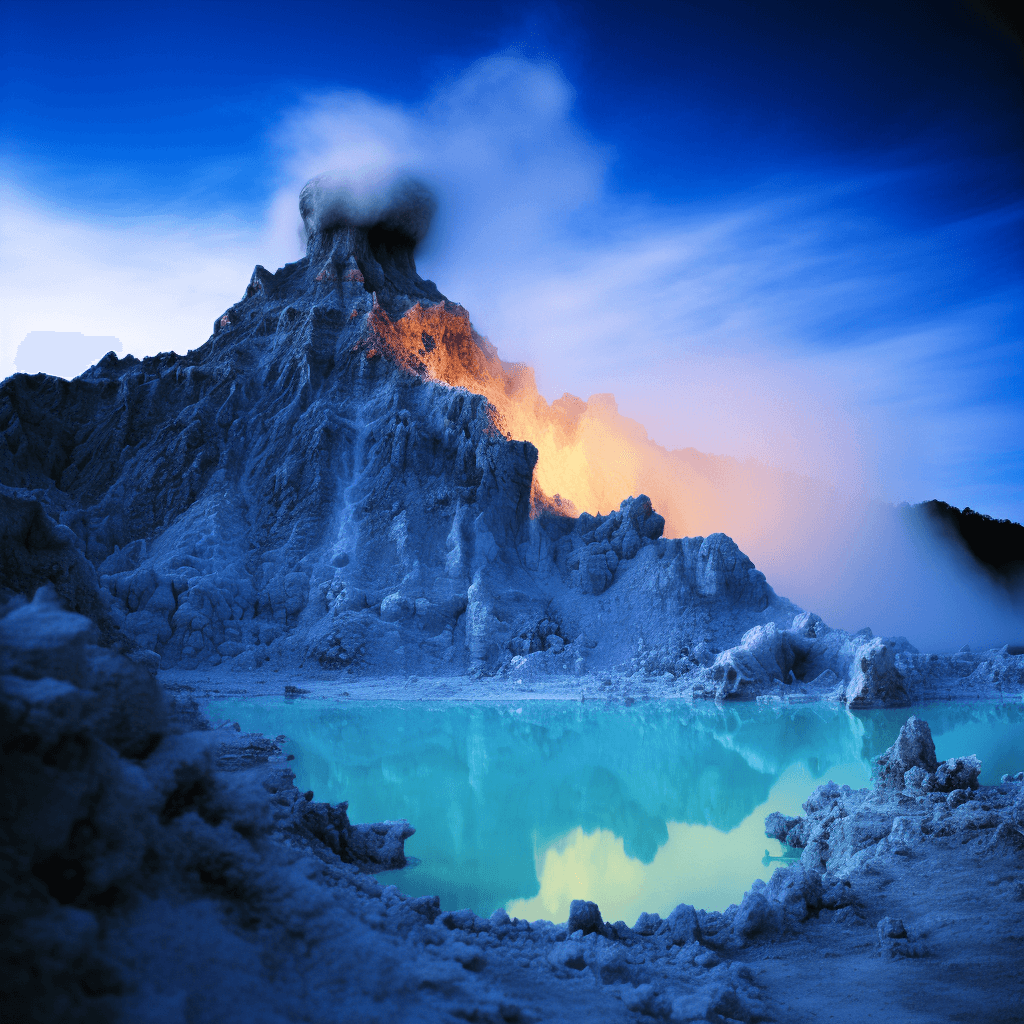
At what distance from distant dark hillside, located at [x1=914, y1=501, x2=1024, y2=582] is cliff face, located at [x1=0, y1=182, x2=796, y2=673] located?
26357 mm

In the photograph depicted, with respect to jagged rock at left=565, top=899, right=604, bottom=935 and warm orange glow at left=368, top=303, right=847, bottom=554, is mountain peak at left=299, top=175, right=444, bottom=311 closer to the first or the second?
warm orange glow at left=368, top=303, right=847, bottom=554

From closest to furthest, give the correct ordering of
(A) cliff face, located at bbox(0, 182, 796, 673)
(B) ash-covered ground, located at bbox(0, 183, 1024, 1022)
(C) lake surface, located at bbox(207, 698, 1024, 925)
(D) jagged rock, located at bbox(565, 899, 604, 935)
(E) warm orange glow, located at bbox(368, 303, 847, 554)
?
(B) ash-covered ground, located at bbox(0, 183, 1024, 1022) < (D) jagged rock, located at bbox(565, 899, 604, 935) < (C) lake surface, located at bbox(207, 698, 1024, 925) < (A) cliff face, located at bbox(0, 182, 796, 673) < (E) warm orange glow, located at bbox(368, 303, 847, 554)

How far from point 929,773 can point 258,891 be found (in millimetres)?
9655

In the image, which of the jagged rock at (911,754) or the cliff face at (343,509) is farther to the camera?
the cliff face at (343,509)

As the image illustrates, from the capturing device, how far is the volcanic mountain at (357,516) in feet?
93.7

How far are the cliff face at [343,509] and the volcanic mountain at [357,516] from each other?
0.35ft

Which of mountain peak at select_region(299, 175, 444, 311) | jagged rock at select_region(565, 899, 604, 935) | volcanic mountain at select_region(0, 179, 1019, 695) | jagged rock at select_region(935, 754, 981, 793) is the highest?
mountain peak at select_region(299, 175, 444, 311)

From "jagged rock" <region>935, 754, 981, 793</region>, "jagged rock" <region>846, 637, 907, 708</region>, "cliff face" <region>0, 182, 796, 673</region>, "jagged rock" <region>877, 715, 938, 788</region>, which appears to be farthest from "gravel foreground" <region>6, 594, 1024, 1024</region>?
"cliff face" <region>0, 182, 796, 673</region>

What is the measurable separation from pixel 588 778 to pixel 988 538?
1939 inches

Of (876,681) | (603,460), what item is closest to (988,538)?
(603,460)

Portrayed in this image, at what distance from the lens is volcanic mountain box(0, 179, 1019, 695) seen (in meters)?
28.5

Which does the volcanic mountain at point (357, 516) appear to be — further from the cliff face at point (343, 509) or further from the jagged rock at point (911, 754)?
the jagged rock at point (911, 754)

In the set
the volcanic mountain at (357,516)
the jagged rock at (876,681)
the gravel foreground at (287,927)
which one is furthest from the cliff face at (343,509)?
the gravel foreground at (287,927)

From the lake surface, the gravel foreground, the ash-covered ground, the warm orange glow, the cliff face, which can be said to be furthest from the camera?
the warm orange glow
